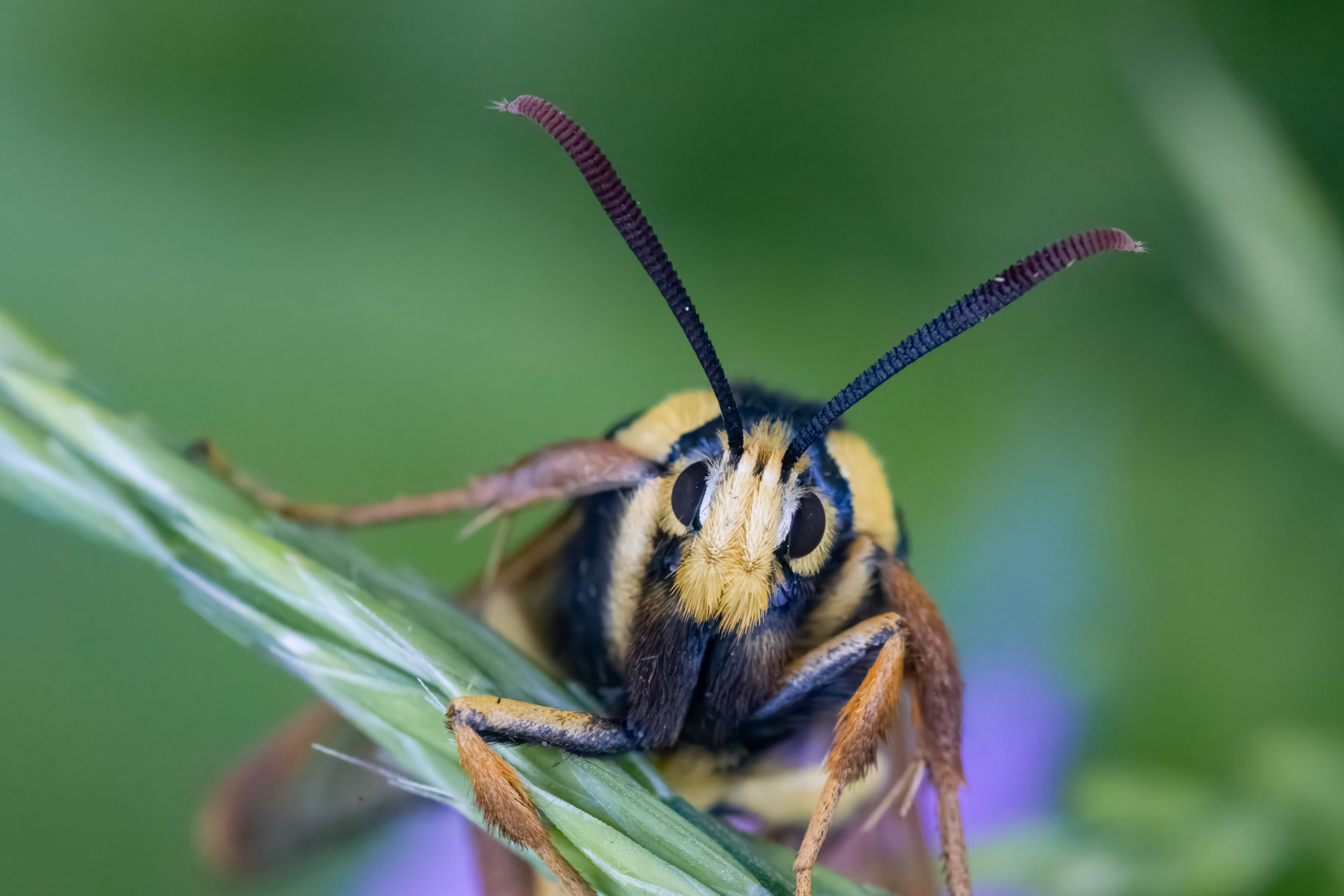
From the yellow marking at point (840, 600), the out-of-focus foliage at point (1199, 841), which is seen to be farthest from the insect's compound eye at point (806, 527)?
the out-of-focus foliage at point (1199, 841)

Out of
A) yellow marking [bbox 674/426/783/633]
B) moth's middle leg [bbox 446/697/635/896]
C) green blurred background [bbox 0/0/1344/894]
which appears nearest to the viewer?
moth's middle leg [bbox 446/697/635/896]

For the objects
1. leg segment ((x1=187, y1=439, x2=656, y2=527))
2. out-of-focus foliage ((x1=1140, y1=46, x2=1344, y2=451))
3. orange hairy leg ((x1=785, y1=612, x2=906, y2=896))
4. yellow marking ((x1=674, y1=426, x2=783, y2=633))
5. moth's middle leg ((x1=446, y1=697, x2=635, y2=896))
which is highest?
out-of-focus foliage ((x1=1140, y1=46, x2=1344, y2=451))

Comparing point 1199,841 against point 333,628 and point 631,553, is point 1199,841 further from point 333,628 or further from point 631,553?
point 333,628

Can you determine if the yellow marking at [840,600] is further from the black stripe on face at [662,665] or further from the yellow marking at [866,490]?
the black stripe on face at [662,665]

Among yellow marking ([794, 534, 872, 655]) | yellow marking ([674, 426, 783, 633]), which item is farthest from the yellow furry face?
yellow marking ([794, 534, 872, 655])

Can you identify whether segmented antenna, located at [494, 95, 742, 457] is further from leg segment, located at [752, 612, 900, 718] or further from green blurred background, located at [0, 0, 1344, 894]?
green blurred background, located at [0, 0, 1344, 894]

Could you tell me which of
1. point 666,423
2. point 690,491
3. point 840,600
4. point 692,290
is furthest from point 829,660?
point 692,290
